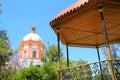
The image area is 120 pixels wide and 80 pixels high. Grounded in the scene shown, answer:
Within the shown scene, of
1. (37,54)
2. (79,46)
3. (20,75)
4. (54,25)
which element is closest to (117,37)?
(79,46)

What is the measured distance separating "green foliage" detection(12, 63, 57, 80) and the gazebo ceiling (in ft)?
23.1

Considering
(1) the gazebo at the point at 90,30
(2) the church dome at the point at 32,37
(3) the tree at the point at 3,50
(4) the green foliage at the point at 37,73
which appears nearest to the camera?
(1) the gazebo at the point at 90,30

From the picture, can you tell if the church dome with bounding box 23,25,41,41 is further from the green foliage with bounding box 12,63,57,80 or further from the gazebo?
the gazebo

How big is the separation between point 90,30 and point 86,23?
0.96 meters

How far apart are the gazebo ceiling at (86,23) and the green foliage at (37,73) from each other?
23.1 feet

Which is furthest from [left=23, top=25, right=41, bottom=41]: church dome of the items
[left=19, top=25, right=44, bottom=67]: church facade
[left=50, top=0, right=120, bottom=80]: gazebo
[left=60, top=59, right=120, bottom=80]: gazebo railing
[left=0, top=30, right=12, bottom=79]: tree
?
[left=60, top=59, right=120, bottom=80]: gazebo railing

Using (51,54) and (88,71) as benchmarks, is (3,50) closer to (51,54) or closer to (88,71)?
(51,54)

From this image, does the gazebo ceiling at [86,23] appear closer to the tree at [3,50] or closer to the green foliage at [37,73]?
the green foliage at [37,73]

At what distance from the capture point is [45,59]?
26078 millimetres

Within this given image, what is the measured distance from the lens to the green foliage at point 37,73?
14.0 m

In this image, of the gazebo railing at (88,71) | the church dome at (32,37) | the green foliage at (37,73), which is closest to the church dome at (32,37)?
the church dome at (32,37)

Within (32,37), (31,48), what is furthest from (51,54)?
(32,37)

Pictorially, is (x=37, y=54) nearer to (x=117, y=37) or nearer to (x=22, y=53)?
(x=22, y=53)

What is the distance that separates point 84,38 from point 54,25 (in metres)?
2.39
